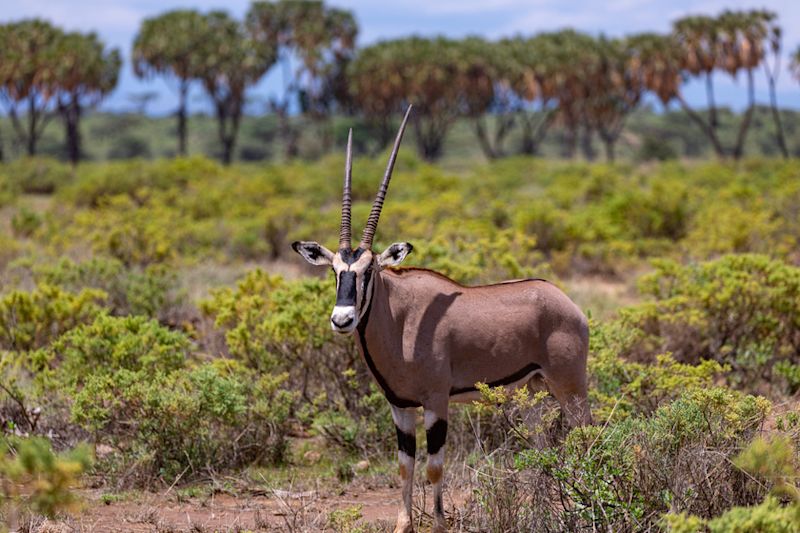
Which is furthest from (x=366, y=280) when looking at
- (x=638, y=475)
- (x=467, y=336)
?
(x=638, y=475)

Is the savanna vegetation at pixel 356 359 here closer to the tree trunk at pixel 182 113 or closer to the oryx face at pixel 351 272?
the oryx face at pixel 351 272

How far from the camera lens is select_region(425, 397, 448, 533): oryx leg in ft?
18.9

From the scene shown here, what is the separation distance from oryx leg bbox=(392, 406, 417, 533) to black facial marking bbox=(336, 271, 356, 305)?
0.92 metres

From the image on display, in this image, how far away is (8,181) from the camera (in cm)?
2662

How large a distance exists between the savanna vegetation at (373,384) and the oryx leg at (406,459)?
325 mm

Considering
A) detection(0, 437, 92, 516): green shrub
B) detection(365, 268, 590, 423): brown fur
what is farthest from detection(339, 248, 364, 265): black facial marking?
detection(0, 437, 92, 516): green shrub

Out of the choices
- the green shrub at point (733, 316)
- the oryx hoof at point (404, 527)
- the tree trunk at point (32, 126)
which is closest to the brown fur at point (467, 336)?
the oryx hoof at point (404, 527)

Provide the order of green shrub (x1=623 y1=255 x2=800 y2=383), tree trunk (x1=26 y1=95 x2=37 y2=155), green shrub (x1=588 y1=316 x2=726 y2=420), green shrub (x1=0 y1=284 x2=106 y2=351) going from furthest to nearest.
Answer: tree trunk (x1=26 y1=95 x2=37 y2=155)
green shrub (x1=0 y1=284 x2=106 y2=351)
green shrub (x1=623 y1=255 x2=800 y2=383)
green shrub (x1=588 y1=316 x2=726 y2=420)

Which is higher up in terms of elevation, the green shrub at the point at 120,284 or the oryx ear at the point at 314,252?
the oryx ear at the point at 314,252

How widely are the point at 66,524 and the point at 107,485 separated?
115 centimetres

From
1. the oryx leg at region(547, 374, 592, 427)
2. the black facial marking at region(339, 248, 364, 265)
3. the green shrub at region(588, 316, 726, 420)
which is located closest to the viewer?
the black facial marking at region(339, 248, 364, 265)

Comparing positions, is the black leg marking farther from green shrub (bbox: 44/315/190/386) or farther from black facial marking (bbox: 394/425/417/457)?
green shrub (bbox: 44/315/190/386)

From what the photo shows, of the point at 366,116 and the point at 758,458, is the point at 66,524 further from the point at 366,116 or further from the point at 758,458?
the point at 366,116

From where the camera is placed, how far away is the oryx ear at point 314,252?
18.9 feet
